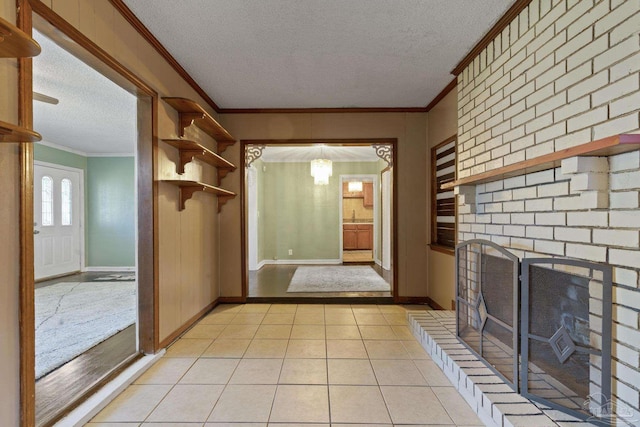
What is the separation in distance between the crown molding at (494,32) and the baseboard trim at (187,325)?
3.29 metres

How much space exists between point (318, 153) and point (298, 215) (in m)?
1.38

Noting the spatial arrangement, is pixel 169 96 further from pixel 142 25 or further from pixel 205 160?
pixel 205 160

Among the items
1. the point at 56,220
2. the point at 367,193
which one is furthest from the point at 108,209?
the point at 367,193

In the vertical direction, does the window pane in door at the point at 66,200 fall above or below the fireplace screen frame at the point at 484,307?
above

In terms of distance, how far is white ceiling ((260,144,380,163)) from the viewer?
5938 millimetres

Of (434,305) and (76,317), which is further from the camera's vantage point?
(434,305)

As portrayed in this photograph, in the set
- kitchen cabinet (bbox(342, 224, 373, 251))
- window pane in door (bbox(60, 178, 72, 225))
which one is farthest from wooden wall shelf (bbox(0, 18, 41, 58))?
kitchen cabinet (bbox(342, 224, 373, 251))

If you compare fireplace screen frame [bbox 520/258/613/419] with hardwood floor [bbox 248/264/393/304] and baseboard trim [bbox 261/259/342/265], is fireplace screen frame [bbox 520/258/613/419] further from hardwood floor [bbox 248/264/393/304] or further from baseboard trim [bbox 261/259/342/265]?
baseboard trim [bbox 261/259/342/265]

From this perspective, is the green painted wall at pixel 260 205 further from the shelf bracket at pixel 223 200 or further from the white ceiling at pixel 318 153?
the shelf bracket at pixel 223 200

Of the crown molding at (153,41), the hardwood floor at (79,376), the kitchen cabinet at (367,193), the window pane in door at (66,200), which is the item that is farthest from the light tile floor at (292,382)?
the kitchen cabinet at (367,193)

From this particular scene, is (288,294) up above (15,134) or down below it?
below

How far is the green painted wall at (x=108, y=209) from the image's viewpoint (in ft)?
20.1

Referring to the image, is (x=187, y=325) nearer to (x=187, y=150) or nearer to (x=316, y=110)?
(x=187, y=150)

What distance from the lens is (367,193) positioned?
9102 millimetres
